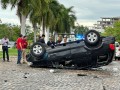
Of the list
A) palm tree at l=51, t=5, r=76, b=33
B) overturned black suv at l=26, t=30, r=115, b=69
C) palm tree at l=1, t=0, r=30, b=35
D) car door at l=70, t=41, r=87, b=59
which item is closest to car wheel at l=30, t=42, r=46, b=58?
overturned black suv at l=26, t=30, r=115, b=69

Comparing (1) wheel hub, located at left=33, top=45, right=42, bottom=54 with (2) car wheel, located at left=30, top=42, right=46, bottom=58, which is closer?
(2) car wheel, located at left=30, top=42, right=46, bottom=58

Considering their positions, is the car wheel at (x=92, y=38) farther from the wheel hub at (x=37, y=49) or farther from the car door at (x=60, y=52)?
the wheel hub at (x=37, y=49)

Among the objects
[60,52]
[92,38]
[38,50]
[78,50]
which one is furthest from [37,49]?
[92,38]

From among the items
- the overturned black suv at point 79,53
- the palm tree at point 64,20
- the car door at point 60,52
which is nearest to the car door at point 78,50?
the overturned black suv at point 79,53

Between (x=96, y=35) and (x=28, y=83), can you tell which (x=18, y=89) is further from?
(x=96, y=35)

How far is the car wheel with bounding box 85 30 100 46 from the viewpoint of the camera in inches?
621

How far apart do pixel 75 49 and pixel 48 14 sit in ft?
134

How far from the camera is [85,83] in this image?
37.7 ft

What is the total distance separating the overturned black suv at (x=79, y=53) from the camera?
15.8 m

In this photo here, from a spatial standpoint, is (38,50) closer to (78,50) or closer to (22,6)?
(78,50)

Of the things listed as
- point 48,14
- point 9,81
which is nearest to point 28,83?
point 9,81

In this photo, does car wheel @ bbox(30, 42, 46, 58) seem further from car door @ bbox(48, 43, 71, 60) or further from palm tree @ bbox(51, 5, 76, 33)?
palm tree @ bbox(51, 5, 76, 33)

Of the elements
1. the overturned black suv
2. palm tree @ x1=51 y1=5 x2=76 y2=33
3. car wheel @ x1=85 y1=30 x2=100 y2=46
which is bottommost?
the overturned black suv

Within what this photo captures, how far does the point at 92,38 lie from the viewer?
51.8ft
